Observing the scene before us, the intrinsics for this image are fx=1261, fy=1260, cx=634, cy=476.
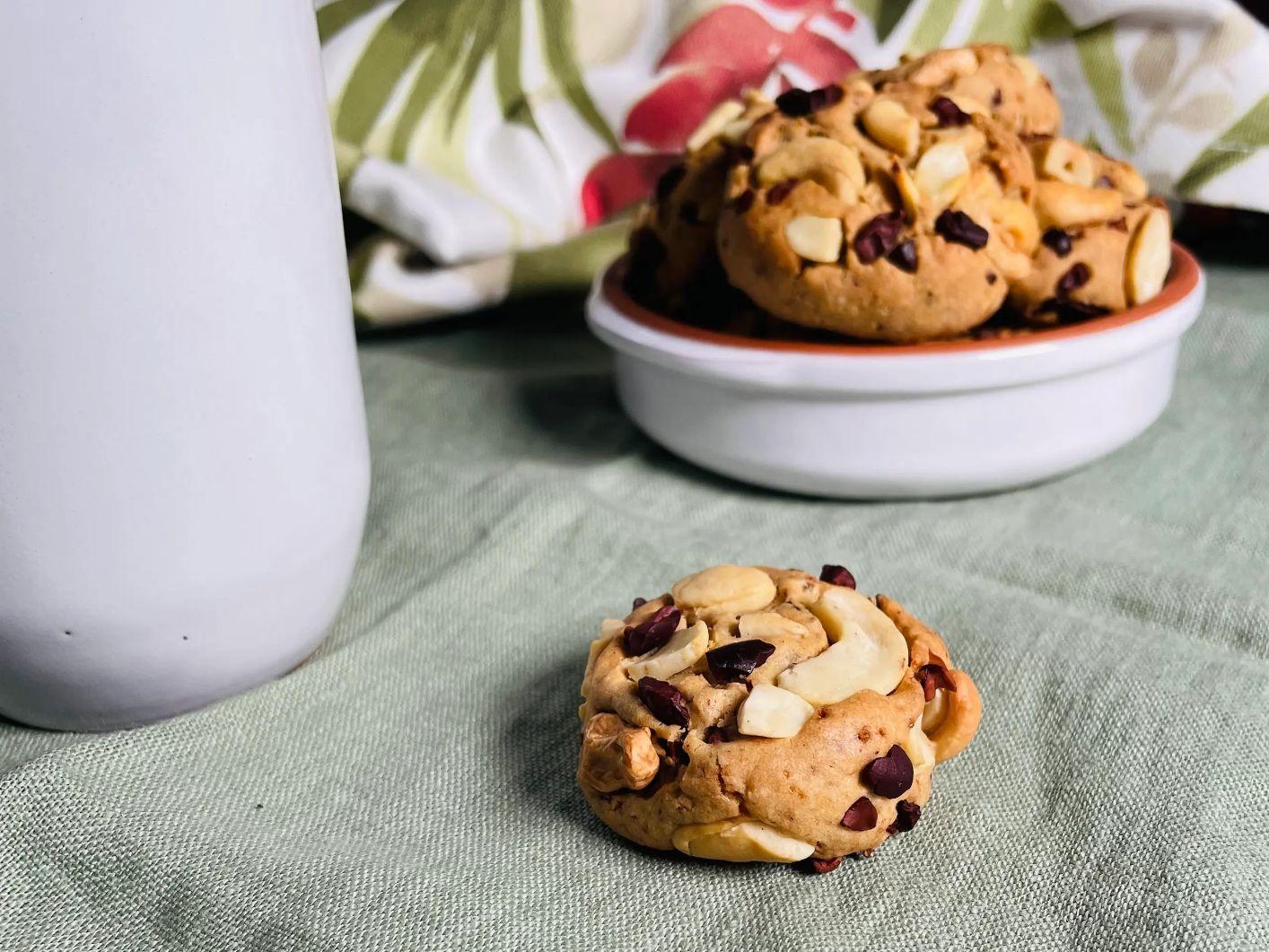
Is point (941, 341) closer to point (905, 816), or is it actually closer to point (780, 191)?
point (780, 191)

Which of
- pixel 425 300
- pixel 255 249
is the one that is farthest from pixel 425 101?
pixel 255 249

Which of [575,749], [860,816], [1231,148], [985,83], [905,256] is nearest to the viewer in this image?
[860,816]

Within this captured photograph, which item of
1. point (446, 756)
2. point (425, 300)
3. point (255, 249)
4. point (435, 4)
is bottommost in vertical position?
point (425, 300)

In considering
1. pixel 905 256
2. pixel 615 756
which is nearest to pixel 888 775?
pixel 615 756

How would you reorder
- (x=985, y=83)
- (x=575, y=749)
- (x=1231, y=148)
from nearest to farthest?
(x=575, y=749) < (x=985, y=83) < (x=1231, y=148)

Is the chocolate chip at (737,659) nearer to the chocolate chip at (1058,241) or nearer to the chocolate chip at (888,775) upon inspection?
the chocolate chip at (888,775)

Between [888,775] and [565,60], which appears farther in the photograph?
[565,60]

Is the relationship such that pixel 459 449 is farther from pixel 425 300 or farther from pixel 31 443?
pixel 31 443
